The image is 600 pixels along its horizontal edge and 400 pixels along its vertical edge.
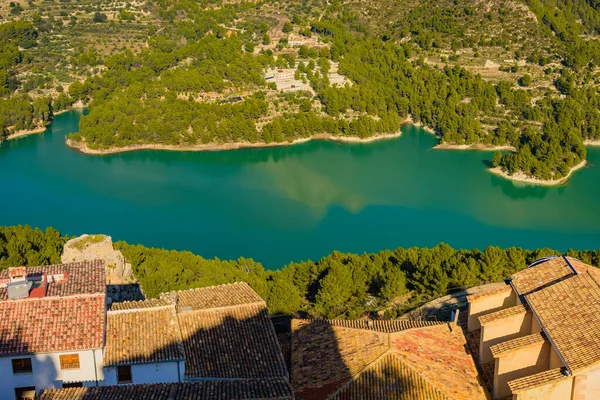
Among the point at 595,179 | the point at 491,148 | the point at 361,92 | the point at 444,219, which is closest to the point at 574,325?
the point at 444,219

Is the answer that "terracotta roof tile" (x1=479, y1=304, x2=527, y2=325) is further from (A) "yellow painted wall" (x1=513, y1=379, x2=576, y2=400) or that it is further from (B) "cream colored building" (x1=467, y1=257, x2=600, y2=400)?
(A) "yellow painted wall" (x1=513, y1=379, x2=576, y2=400)

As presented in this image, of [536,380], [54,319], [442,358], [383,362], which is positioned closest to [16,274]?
[54,319]

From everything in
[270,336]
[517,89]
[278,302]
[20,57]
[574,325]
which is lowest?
[20,57]

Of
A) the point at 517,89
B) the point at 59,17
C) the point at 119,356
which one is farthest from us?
the point at 59,17

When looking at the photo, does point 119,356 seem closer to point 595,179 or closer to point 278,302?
point 278,302

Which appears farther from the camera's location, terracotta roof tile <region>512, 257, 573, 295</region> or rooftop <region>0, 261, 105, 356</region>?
terracotta roof tile <region>512, 257, 573, 295</region>

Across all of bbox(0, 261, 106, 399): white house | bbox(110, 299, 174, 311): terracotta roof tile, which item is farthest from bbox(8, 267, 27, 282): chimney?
bbox(110, 299, 174, 311): terracotta roof tile

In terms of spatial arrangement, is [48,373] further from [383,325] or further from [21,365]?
[383,325]

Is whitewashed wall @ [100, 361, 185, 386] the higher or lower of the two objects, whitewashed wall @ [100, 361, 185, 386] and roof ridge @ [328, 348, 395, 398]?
the lower
